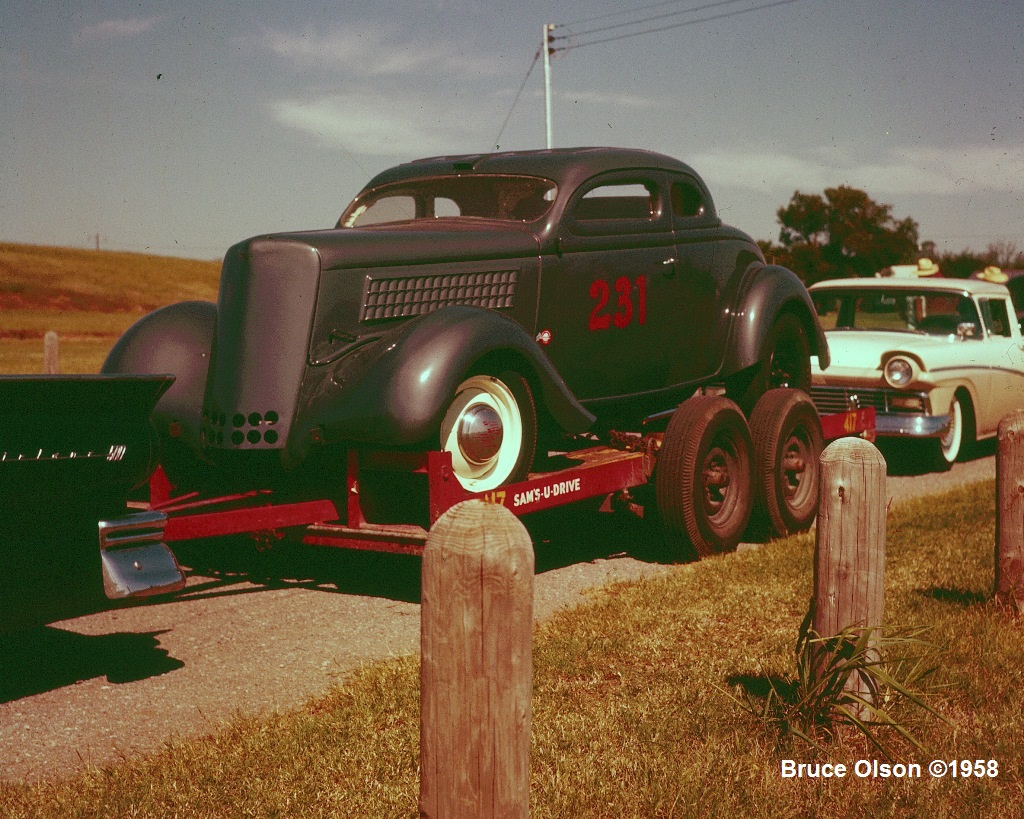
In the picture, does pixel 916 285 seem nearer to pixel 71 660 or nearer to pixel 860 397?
pixel 860 397

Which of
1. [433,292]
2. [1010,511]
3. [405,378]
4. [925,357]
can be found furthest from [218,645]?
[925,357]

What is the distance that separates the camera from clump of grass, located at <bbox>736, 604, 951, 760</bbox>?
371 centimetres

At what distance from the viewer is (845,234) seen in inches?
1944

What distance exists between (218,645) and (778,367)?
479 cm

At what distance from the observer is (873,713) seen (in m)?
3.79

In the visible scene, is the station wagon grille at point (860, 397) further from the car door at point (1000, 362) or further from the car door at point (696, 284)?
the car door at point (696, 284)

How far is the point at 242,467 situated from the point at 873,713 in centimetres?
329

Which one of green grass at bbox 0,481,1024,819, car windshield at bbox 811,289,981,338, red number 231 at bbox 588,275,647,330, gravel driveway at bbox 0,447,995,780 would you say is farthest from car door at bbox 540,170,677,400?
car windshield at bbox 811,289,981,338

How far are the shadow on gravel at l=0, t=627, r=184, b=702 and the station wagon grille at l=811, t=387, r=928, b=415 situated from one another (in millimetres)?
7396

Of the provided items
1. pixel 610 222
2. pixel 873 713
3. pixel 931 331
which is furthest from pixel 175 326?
pixel 931 331

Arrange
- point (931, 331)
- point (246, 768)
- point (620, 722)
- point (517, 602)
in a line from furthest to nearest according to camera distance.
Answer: point (931, 331) < point (620, 722) < point (246, 768) < point (517, 602)

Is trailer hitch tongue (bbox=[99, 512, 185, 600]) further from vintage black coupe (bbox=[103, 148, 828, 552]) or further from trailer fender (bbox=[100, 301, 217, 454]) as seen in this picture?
trailer fender (bbox=[100, 301, 217, 454])

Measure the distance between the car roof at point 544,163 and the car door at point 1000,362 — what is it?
5594mm

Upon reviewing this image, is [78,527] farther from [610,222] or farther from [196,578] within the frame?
[610,222]
